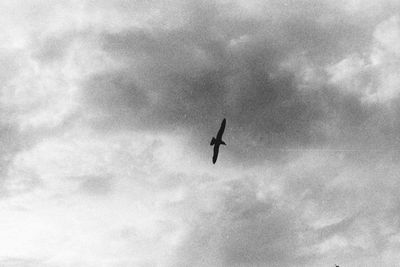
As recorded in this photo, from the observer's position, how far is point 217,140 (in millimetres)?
72688
